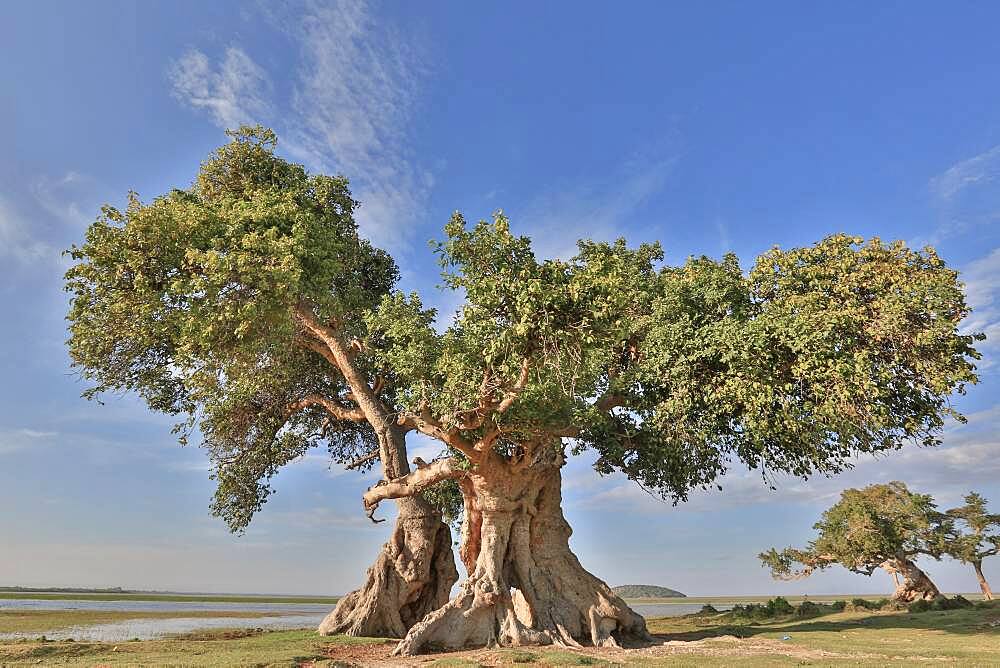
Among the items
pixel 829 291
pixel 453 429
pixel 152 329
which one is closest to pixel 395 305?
pixel 453 429

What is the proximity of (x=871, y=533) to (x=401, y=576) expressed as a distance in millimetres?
28562

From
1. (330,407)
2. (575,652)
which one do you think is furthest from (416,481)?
(575,652)

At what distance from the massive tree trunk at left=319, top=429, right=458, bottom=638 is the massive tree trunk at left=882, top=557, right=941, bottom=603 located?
1149 inches

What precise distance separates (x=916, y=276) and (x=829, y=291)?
94.0 inches

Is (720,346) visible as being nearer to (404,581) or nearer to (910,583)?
(404,581)

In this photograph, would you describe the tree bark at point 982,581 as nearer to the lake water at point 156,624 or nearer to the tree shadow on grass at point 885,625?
the tree shadow on grass at point 885,625

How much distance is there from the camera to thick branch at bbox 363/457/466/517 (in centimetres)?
2159

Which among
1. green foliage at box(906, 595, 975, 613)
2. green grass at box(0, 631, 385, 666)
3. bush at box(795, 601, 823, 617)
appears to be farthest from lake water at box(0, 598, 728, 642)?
green foliage at box(906, 595, 975, 613)

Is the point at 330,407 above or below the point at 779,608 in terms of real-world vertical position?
above

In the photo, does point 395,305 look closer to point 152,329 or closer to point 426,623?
point 152,329

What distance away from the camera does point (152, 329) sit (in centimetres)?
1827

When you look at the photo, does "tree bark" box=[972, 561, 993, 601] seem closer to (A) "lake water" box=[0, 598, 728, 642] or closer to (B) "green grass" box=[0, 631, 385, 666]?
(A) "lake water" box=[0, 598, 728, 642]

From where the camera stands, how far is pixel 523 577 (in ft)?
72.9

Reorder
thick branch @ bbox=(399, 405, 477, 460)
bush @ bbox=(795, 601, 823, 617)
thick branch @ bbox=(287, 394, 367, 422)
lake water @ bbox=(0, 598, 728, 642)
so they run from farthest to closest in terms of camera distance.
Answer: bush @ bbox=(795, 601, 823, 617) → thick branch @ bbox=(287, 394, 367, 422) → lake water @ bbox=(0, 598, 728, 642) → thick branch @ bbox=(399, 405, 477, 460)
